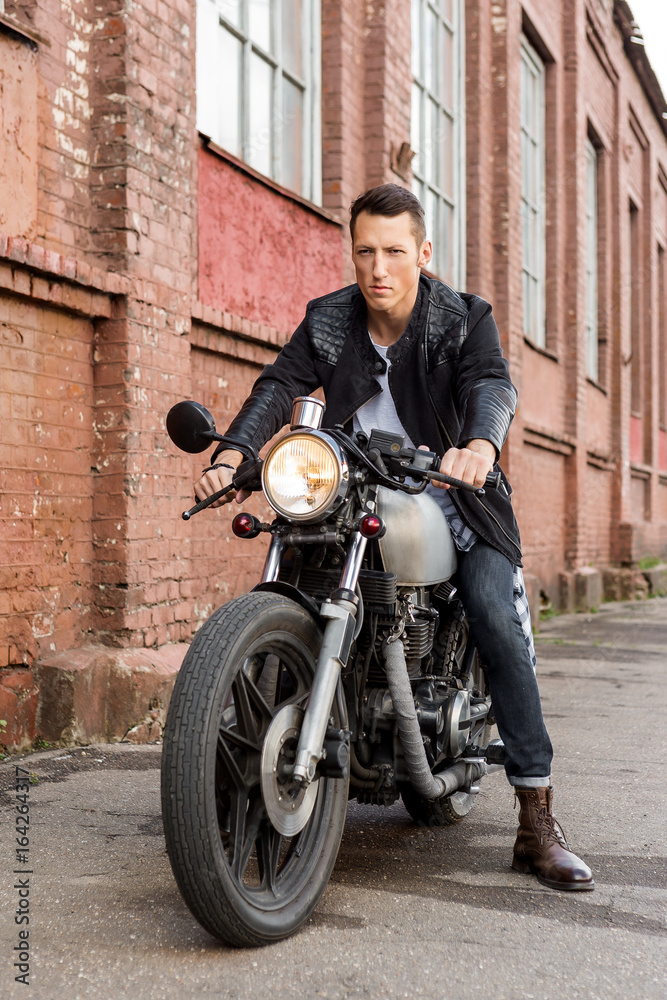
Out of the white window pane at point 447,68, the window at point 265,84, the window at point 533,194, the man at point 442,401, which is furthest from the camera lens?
the window at point 533,194

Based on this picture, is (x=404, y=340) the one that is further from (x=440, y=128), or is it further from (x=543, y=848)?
(x=440, y=128)

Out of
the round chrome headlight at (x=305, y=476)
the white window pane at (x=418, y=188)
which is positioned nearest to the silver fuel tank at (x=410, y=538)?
the round chrome headlight at (x=305, y=476)

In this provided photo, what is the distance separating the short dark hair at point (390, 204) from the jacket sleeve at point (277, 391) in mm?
406

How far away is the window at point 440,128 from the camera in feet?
32.0

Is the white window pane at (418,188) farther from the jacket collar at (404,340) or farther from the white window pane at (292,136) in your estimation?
the jacket collar at (404,340)

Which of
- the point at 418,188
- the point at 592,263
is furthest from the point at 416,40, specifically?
the point at 592,263

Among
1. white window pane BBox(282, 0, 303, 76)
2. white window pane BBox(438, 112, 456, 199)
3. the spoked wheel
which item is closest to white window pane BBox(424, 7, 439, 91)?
white window pane BBox(438, 112, 456, 199)

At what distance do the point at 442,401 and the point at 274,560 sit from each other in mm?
806

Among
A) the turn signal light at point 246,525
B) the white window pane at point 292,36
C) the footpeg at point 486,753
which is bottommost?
the footpeg at point 486,753

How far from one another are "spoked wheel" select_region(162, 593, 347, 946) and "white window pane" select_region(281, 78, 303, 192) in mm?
5657

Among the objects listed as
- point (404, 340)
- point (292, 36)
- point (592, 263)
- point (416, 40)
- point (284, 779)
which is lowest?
point (284, 779)

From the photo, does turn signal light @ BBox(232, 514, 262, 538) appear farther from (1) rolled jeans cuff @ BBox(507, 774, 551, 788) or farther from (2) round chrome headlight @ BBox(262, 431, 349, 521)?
(1) rolled jeans cuff @ BBox(507, 774, 551, 788)

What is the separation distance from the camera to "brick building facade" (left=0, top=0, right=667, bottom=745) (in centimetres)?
459

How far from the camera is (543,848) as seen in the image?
2939mm
